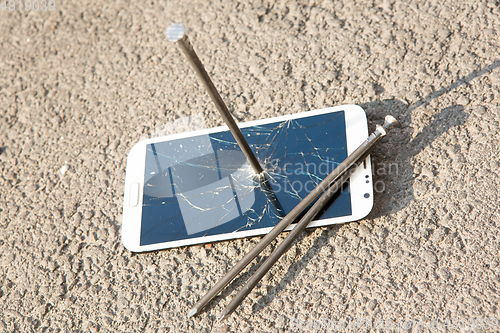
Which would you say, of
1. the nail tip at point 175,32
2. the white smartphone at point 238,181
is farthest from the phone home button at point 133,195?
the nail tip at point 175,32

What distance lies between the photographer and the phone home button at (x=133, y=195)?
0.67 m

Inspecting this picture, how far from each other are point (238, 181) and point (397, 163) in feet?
0.86

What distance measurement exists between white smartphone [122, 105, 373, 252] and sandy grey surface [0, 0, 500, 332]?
1.3 inches

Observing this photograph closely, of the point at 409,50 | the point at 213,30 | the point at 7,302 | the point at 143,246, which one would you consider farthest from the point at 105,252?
the point at 409,50

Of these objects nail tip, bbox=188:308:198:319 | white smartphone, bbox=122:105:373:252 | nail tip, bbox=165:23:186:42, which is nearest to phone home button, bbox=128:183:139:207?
white smartphone, bbox=122:105:373:252

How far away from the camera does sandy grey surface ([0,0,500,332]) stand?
57 centimetres

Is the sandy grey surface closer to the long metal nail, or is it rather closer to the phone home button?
the phone home button

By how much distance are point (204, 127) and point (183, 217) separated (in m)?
0.18

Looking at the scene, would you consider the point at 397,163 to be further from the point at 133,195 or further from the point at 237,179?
the point at 133,195

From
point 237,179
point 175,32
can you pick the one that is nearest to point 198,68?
point 175,32

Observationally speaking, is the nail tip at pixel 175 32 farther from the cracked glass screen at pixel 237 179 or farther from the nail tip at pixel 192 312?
the nail tip at pixel 192 312

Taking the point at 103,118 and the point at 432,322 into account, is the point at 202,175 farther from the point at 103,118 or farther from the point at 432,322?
the point at 432,322

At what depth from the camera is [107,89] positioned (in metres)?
0.82

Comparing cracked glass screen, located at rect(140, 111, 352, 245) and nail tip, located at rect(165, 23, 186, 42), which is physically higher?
nail tip, located at rect(165, 23, 186, 42)
